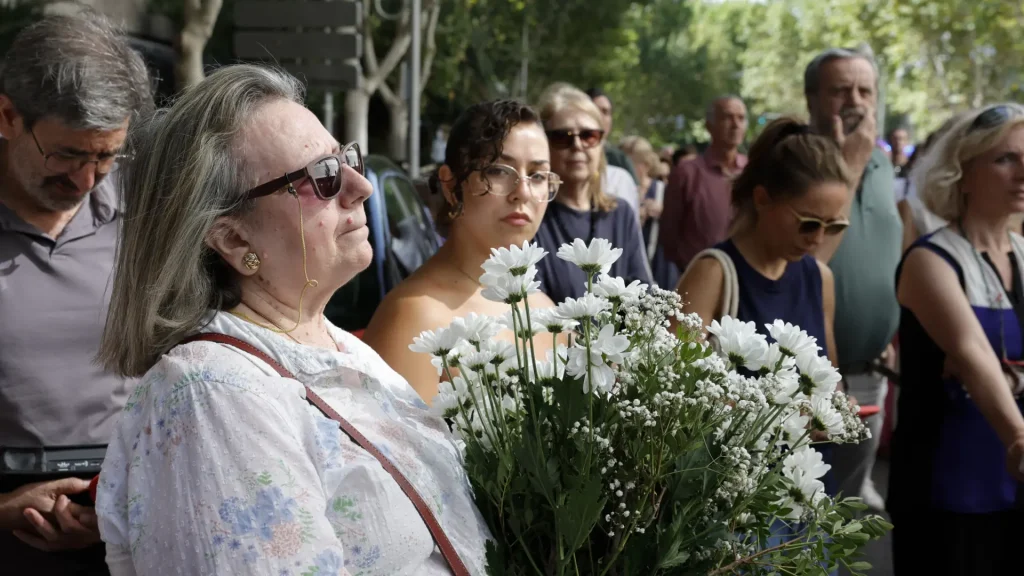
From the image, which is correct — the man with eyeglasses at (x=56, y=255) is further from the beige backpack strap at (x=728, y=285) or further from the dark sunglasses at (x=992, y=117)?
the dark sunglasses at (x=992, y=117)

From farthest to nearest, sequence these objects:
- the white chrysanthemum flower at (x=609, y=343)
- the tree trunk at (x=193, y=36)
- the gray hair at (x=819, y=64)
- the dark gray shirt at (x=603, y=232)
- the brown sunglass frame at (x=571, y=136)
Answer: the tree trunk at (x=193, y=36), the gray hair at (x=819, y=64), the brown sunglass frame at (x=571, y=136), the dark gray shirt at (x=603, y=232), the white chrysanthemum flower at (x=609, y=343)

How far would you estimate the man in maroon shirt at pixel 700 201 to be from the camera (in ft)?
26.1

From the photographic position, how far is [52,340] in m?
2.88

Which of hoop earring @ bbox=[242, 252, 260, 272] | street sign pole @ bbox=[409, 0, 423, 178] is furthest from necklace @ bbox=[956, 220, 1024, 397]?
street sign pole @ bbox=[409, 0, 423, 178]

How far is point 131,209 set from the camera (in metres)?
2.09

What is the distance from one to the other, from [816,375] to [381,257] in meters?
3.81

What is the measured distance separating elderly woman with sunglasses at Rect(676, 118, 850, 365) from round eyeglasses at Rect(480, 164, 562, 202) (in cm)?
68

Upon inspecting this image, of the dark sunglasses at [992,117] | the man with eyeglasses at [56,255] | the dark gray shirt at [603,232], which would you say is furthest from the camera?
the dark gray shirt at [603,232]

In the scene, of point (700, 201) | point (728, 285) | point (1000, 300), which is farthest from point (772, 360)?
point (700, 201)

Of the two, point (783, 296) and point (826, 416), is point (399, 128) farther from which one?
point (826, 416)

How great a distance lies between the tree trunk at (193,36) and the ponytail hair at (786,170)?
6102 mm

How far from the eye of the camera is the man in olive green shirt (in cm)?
509

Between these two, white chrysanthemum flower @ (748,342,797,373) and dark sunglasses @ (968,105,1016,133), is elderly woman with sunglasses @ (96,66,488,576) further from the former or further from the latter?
dark sunglasses @ (968,105,1016,133)

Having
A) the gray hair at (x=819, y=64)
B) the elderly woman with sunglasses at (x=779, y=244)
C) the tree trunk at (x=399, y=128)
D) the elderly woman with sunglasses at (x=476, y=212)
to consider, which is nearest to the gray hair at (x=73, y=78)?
the elderly woman with sunglasses at (x=476, y=212)
